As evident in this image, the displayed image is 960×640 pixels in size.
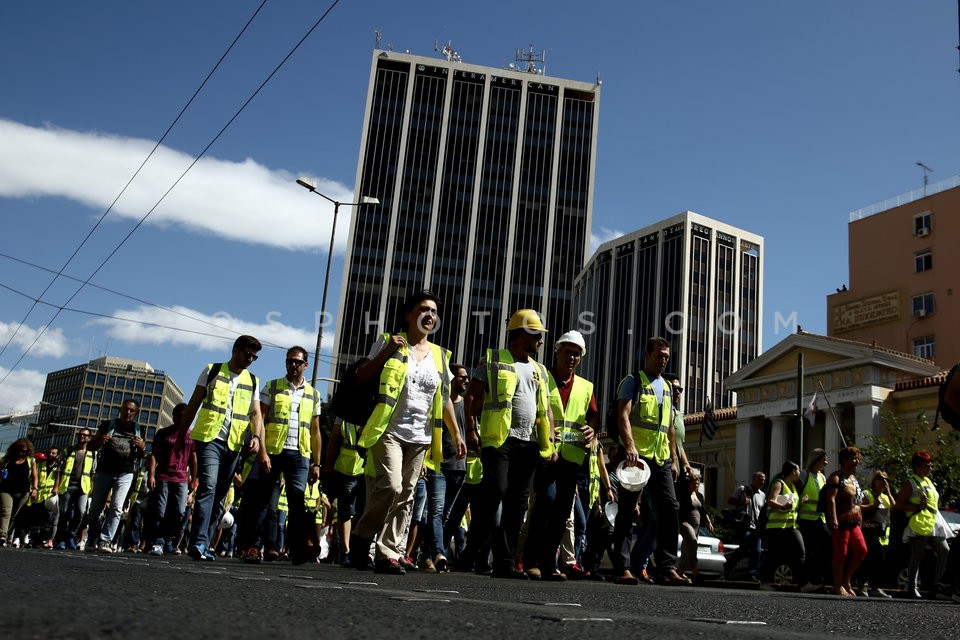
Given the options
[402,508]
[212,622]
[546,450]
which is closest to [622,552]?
[546,450]

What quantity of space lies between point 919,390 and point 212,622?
43.8 m

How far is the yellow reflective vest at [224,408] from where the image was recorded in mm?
8773

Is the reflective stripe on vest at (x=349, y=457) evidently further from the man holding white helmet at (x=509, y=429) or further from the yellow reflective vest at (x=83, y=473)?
the yellow reflective vest at (x=83, y=473)

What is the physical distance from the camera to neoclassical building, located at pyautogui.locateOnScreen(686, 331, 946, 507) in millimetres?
43344

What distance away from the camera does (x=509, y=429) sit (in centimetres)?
748

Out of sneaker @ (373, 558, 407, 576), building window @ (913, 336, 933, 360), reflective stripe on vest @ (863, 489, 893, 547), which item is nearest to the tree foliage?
reflective stripe on vest @ (863, 489, 893, 547)

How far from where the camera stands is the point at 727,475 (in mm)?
53500

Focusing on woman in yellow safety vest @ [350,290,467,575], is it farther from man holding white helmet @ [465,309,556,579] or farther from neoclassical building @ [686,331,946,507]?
neoclassical building @ [686,331,946,507]

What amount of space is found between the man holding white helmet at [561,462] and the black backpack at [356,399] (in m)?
1.73

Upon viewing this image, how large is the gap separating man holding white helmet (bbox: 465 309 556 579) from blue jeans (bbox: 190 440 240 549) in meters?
2.45

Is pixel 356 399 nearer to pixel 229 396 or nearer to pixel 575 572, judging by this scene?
pixel 229 396

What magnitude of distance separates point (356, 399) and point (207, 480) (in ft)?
9.01

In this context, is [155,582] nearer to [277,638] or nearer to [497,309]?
[277,638]

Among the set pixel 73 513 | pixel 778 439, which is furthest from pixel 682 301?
pixel 73 513
